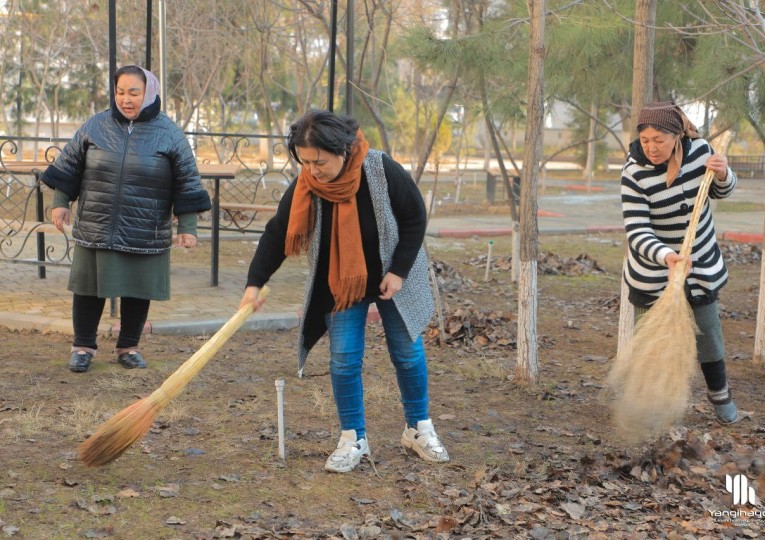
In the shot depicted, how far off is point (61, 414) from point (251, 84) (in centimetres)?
2209

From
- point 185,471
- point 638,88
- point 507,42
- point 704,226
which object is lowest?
point 185,471

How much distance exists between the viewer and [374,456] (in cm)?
459

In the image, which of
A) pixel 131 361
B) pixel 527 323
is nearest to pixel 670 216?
pixel 527 323

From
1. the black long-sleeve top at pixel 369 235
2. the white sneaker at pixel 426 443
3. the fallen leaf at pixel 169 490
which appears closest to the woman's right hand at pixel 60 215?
the black long-sleeve top at pixel 369 235

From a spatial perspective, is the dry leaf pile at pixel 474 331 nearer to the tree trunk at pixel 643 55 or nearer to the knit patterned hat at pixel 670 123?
the tree trunk at pixel 643 55

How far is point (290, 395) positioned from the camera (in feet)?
18.5

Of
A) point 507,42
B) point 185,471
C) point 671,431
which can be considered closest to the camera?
point 185,471

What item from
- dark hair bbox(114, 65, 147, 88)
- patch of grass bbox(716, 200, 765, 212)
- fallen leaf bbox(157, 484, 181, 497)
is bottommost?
fallen leaf bbox(157, 484, 181, 497)

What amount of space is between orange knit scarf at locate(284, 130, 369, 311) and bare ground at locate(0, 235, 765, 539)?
2.83ft

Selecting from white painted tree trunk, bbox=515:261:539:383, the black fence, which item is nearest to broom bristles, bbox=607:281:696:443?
white painted tree trunk, bbox=515:261:539:383

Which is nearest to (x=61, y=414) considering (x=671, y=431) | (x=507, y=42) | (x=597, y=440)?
(x=597, y=440)

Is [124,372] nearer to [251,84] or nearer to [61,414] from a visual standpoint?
[61,414]

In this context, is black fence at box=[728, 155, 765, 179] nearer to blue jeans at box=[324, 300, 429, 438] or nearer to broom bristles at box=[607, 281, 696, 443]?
broom bristles at box=[607, 281, 696, 443]

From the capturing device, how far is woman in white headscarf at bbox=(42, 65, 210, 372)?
5.62 meters
